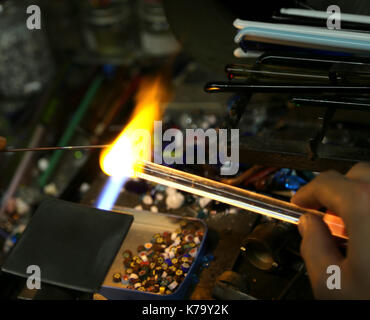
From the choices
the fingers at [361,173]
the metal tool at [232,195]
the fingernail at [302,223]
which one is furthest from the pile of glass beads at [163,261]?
the fingers at [361,173]

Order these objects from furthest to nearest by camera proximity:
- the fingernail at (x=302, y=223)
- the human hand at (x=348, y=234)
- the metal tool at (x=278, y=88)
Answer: the metal tool at (x=278, y=88)
the fingernail at (x=302, y=223)
the human hand at (x=348, y=234)

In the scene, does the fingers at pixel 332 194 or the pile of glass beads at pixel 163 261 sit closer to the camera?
the fingers at pixel 332 194

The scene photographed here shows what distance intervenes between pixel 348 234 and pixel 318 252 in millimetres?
77

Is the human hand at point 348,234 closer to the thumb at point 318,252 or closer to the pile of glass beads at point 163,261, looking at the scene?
the thumb at point 318,252

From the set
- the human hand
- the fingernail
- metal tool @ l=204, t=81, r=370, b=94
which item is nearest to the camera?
the human hand

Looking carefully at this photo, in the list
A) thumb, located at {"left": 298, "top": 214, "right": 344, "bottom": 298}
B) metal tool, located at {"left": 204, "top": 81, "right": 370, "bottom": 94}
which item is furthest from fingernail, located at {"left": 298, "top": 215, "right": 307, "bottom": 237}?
metal tool, located at {"left": 204, "top": 81, "right": 370, "bottom": 94}

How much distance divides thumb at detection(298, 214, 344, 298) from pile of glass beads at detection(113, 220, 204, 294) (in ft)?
1.24

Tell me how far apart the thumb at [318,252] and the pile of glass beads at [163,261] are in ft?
1.24

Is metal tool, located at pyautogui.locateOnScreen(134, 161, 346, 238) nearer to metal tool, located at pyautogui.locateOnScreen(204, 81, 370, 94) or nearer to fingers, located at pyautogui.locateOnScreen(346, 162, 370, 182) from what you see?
fingers, located at pyautogui.locateOnScreen(346, 162, 370, 182)

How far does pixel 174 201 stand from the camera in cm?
124

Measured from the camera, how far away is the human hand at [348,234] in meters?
0.65

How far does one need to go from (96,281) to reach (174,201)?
48cm

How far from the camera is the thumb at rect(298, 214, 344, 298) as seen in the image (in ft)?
2.30

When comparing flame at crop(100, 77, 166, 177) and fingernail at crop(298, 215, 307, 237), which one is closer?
fingernail at crop(298, 215, 307, 237)
